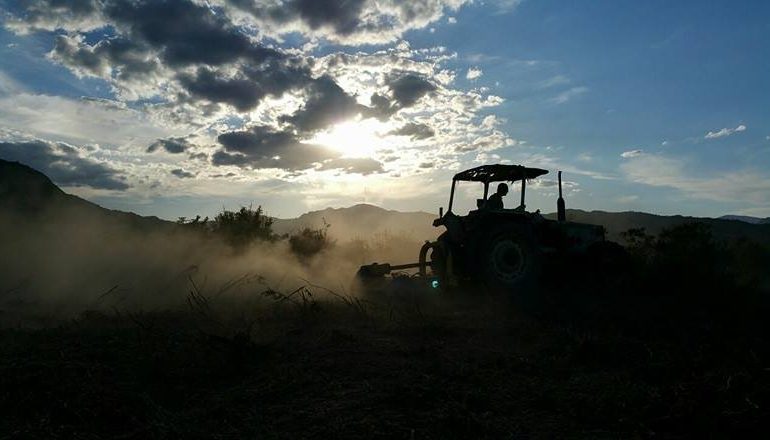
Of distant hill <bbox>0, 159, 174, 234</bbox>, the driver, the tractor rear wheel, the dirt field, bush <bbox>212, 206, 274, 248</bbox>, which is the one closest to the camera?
the dirt field

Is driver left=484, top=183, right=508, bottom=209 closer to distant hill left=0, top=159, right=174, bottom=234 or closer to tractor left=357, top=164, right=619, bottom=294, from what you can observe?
tractor left=357, top=164, right=619, bottom=294

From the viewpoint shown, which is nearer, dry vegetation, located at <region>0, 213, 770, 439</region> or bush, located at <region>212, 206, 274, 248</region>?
dry vegetation, located at <region>0, 213, 770, 439</region>

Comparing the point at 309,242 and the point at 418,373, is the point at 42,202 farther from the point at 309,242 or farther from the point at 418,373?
the point at 418,373

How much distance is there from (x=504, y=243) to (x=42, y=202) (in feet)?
87.2

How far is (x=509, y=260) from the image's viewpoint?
30.4 feet

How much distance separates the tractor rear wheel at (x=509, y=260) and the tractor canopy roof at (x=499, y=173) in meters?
1.53

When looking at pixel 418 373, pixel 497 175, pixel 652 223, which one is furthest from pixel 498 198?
pixel 652 223

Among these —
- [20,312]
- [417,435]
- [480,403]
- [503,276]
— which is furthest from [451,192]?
[20,312]

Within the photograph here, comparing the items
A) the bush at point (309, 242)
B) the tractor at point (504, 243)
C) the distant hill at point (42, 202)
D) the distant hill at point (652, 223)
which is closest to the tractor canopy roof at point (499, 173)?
the tractor at point (504, 243)

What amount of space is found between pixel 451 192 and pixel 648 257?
4.61 metres

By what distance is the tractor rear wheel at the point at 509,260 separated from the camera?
8930 mm

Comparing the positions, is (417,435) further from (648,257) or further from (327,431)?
(648,257)

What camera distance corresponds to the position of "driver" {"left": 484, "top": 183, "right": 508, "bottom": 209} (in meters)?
10.3

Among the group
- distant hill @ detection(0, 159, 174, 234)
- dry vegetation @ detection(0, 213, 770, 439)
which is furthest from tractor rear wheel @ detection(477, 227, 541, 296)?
distant hill @ detection(0, 159, 174, 234)
